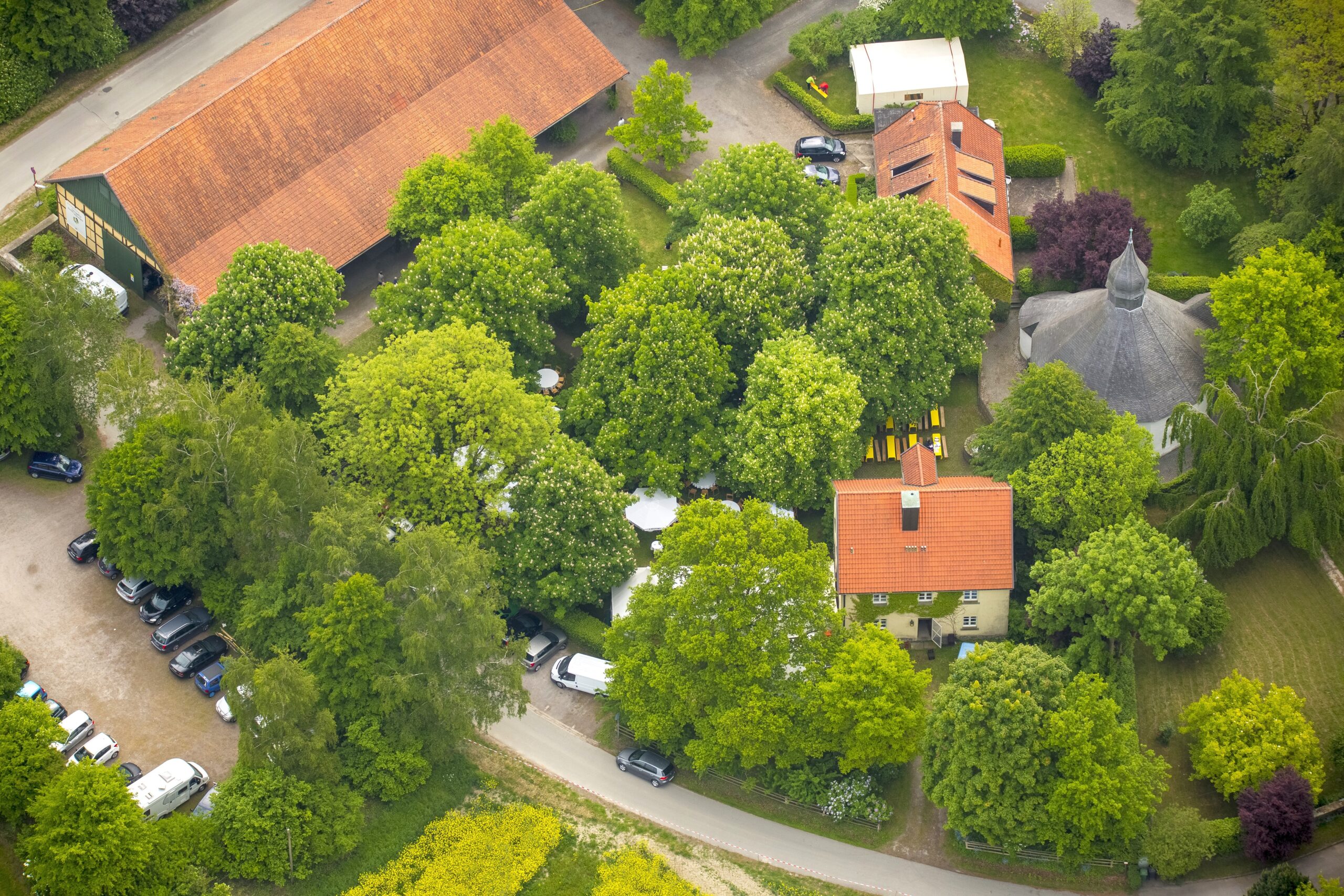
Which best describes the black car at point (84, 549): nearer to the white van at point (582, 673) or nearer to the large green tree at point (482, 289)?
the large green tree at point (482, 289)

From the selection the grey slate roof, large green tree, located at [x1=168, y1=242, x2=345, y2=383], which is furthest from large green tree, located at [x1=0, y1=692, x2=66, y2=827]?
the grey slate roof

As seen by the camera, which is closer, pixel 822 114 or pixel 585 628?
pixel 585 628

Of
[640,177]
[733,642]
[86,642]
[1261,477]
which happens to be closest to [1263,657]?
[1261,477]

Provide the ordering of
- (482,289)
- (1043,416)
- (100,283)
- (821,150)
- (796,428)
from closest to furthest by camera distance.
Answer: (1043,416) < (796,428) < (482,289) < (100,283) < (821,150)

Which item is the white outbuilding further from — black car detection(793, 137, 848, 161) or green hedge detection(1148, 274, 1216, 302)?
green hedge detection(1148, 274, 1216, 302)

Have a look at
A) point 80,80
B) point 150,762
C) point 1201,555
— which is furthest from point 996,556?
point 80,80

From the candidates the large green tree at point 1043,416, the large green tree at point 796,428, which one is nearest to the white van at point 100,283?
the large green tree at point 796,428

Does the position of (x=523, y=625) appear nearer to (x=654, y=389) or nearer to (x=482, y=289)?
(x=654, y=389)

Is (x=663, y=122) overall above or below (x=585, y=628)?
above
